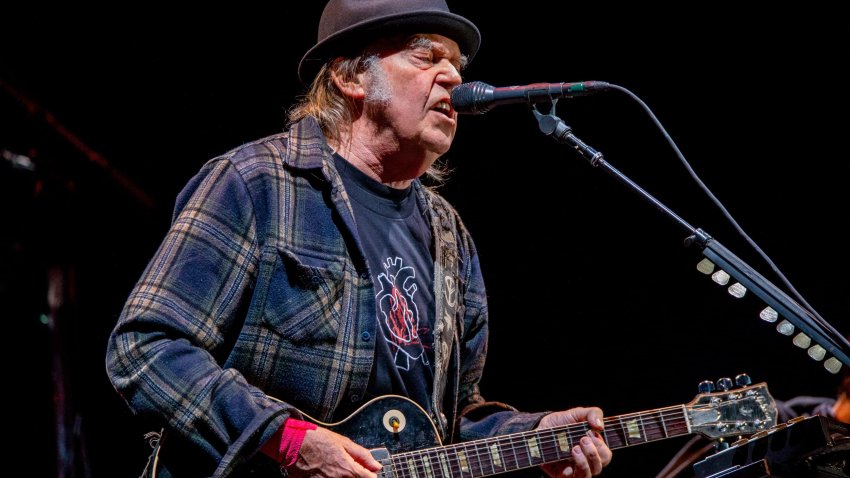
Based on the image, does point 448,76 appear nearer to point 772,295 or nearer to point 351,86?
point 351,86

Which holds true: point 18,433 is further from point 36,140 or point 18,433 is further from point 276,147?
point 276,147

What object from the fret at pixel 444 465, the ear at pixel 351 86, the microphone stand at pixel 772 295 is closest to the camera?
the microphone stand at pixel 772 295

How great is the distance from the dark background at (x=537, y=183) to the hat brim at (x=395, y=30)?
1333 mm

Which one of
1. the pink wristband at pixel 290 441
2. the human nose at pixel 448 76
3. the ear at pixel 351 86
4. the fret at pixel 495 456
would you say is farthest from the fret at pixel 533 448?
the ear at pixel 351 86

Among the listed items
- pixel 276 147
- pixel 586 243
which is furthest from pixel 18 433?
pixel 586 243

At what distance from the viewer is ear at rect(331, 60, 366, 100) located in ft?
9.71

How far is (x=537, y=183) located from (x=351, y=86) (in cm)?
170

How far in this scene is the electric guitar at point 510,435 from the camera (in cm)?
237

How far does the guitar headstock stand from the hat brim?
153cm

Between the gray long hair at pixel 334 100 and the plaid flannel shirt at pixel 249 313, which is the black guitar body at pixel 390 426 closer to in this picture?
the plaid flannel shirt at pixel 249 313

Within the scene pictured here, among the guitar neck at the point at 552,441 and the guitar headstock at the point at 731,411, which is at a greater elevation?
the guitar headstock at the point at 731,411

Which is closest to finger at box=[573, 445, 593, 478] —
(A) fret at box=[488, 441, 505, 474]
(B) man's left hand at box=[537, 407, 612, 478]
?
(B) man's left hand at box=[537, 407, 612, 478]

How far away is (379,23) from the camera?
2848 millimetres

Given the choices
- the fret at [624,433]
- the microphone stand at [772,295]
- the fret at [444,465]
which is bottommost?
the fret at [444,465]
